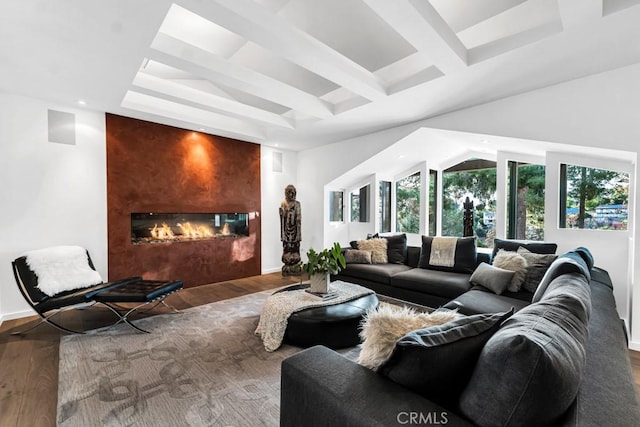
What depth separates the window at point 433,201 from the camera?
5734 mm

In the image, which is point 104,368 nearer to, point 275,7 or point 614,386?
point 614,386

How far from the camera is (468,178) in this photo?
5.47m

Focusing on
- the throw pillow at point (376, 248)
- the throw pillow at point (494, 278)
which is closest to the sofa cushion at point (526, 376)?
the throw pillow at point (494, 278)

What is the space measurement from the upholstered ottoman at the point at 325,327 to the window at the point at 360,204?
3.67 metres

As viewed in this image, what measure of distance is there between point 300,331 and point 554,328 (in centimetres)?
200

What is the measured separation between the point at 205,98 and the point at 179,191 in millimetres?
1606

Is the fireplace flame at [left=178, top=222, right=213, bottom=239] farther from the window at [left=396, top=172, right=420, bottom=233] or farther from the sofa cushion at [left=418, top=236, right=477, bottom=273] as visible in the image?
the window at [left=396, top=172, right=420, bottom=233]

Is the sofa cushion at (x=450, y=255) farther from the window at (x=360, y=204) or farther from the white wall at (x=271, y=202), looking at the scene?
the white wall at (x=271, y=202)

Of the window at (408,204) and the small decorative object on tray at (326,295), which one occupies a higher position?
the window at (408,204)

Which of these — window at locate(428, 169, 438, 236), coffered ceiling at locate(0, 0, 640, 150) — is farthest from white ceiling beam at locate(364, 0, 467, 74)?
window at locate(428, 169, 438, 236)

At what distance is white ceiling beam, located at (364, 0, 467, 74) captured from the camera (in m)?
1.94

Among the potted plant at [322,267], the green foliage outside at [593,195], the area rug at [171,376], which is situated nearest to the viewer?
the area rug at [171,376]

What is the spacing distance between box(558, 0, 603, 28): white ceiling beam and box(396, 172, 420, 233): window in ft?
12.6

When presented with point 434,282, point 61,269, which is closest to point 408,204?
point 434,282
